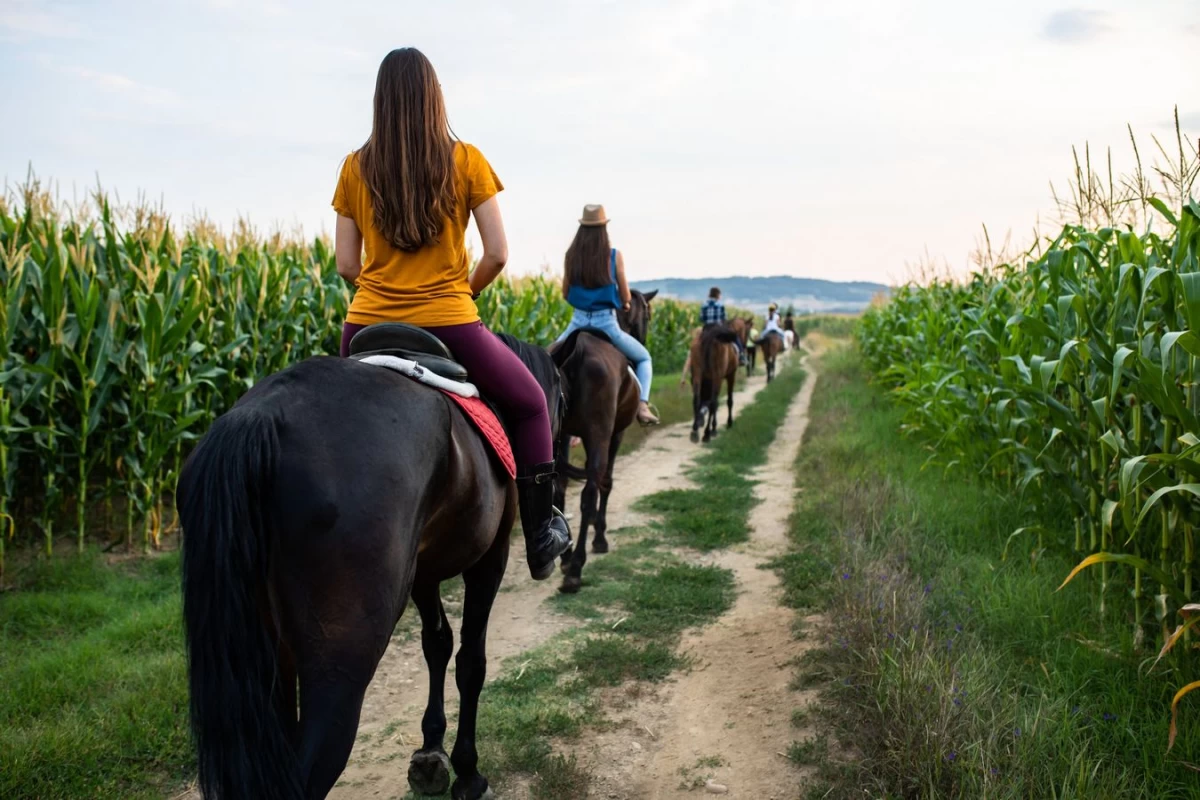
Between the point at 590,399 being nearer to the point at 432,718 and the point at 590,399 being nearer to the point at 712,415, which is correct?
the point at 432,718

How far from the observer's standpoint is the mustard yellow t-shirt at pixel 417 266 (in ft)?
9.75

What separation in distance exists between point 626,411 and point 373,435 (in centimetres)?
513

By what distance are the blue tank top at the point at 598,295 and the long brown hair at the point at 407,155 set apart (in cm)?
375

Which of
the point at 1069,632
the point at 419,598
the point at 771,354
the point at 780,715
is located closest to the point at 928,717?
the point at 780,715

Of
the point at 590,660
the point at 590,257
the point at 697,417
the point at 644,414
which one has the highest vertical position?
the point at 590,257

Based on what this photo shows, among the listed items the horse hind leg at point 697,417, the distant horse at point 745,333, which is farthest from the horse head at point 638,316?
the distant horse at point 745,333

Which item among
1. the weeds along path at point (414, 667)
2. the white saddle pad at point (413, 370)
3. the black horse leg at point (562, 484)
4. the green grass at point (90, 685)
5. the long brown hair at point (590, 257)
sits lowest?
the weeds along path at point (414, 667)

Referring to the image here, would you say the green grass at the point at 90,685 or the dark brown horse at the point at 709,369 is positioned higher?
the dark brown horse at the point at 709,369

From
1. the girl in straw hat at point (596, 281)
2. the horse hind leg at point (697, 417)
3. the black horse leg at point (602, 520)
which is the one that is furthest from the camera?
the horse hind leg at point (697, 417)

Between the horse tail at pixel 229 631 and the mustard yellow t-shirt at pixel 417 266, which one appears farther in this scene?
the mustard yellow t-shirt at pixel 417 266

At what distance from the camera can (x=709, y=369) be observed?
43.9ft

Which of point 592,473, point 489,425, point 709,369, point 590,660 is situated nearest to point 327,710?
point 489,425

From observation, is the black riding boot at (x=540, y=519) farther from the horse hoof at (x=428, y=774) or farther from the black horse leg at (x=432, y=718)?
the horse hoof at (x=428, y=774)

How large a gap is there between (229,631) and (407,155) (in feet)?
5.52
